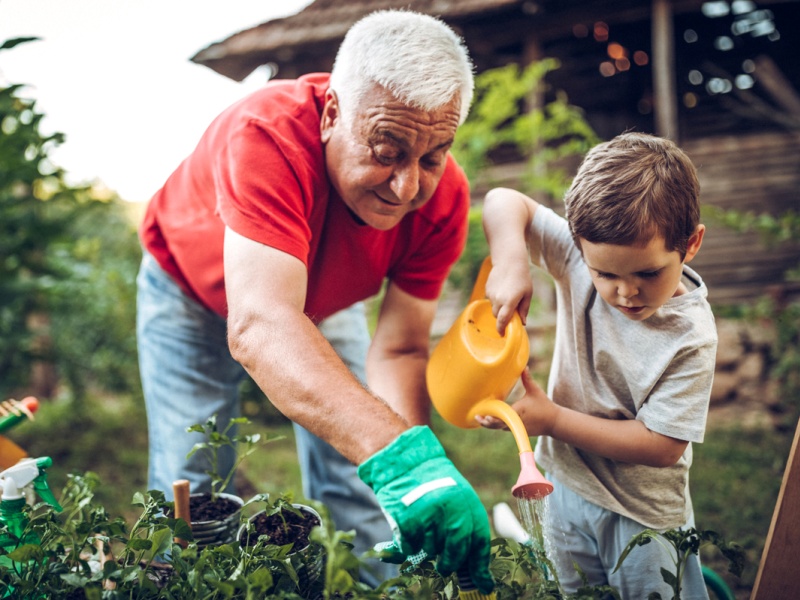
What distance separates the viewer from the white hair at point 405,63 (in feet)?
4.25

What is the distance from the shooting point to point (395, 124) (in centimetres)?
130

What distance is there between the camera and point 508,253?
135 cm

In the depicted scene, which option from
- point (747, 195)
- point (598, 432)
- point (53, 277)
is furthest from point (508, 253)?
point (747, 195)

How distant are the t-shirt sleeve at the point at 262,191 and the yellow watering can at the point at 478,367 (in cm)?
35

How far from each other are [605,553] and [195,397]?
115 centimetres

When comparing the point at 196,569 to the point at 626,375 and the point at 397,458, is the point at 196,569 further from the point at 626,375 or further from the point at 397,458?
the point at 626,375

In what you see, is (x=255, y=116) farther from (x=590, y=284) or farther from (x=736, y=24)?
(x=736, y=24)

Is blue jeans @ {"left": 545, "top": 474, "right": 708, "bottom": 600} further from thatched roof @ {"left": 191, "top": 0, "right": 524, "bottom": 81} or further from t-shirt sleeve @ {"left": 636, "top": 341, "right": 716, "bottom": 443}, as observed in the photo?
thatched roof @ {"left": 191, "top": 0, "right": 524, "bottom": 81}

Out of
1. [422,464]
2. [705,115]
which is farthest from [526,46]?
[422,464]

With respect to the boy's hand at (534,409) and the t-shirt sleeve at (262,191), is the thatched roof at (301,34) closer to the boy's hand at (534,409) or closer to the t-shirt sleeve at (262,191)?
the t-shirt sleeve at (262,191)

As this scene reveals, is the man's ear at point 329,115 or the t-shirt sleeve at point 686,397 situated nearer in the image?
the t-shirt sleeve at point 686,397

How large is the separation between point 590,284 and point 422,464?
611 mm

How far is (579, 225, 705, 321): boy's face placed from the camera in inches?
45.0

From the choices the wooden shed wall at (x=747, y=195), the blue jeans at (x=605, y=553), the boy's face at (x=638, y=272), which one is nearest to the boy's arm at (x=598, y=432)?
the blue jeans at (x=605, y=553)
